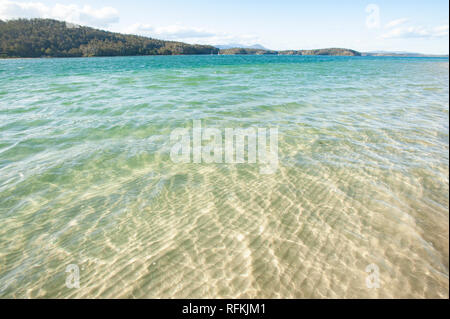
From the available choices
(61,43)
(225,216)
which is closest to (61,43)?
(61,43)

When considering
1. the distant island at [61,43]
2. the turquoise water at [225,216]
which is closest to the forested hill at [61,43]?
the distant island at [61,43]

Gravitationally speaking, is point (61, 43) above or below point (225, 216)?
above

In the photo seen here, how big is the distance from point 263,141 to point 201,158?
238 cm

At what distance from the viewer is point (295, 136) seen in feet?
27.2

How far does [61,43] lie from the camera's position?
129 m

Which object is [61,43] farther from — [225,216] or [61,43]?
[225,216]

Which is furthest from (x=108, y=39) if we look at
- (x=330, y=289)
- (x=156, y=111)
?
(x=330, y=289)

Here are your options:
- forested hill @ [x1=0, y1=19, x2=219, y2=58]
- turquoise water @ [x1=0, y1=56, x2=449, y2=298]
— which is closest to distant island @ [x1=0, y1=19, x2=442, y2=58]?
forested hill @ [x1=0, y1=19, x2=219, y2=58]

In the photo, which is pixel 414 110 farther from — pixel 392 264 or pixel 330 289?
pixel 330 289

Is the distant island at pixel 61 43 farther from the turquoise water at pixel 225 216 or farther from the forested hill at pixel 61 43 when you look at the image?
the turquoise water at pixel 225 216

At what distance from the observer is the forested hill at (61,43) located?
114 metres

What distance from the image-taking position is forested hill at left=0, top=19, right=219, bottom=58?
114 m

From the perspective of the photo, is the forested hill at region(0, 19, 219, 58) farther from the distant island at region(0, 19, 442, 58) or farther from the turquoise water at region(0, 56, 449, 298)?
the turquoise water at region(0, 56, 449, 298)

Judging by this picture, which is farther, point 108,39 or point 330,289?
point 108,39
